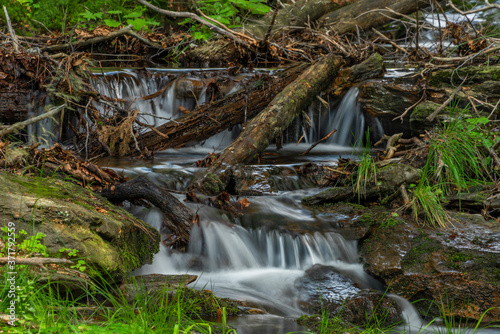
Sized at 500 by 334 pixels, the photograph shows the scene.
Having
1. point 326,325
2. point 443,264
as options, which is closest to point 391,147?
point 443,264

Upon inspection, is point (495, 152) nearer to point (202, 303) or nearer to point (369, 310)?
point (369, 310)

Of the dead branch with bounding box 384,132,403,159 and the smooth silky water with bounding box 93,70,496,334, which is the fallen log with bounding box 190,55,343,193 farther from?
the dead branch with bounding box 384,132,403,159

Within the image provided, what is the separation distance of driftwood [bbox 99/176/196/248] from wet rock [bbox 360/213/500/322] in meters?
1.76

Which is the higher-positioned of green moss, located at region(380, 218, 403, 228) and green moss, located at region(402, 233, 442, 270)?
green moss, located at region(380, 218, 403, 228)

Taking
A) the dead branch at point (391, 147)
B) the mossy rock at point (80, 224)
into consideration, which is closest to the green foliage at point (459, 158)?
the dead branch at point (391, 147)

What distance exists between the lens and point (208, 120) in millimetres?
6840

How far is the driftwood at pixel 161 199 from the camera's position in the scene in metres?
4.27

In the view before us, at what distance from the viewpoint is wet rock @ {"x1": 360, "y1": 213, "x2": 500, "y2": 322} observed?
3.79 meters

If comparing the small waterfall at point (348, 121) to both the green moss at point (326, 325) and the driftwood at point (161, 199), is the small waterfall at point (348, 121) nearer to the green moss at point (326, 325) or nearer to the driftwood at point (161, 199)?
the driftwood at point (161, 199)

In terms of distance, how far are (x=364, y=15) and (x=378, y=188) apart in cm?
793

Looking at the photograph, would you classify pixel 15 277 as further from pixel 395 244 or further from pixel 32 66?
pixel 32 66

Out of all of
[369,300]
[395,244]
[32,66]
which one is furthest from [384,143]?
[32,66]

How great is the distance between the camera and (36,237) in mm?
2789

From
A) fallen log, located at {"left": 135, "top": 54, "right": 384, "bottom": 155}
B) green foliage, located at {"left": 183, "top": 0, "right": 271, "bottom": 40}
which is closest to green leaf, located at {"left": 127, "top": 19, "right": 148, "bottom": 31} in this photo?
green foliage, located at {"left": 183, "top": 0, "right": 271, "bottom": 40}
